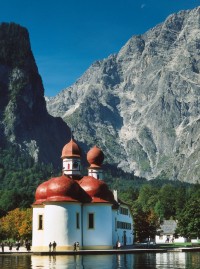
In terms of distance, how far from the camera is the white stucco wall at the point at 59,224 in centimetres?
7381

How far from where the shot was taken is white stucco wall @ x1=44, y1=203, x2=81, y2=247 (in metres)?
73.8

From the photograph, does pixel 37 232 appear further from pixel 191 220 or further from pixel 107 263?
pixel 191 220

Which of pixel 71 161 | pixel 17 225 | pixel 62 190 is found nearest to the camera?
pixel 62 190

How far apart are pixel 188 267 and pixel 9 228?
90.9 meters

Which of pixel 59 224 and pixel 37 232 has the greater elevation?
pixel 59 224

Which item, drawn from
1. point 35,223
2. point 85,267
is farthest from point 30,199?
point 85,267

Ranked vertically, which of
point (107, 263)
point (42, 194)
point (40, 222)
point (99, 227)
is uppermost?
point (42, 194)

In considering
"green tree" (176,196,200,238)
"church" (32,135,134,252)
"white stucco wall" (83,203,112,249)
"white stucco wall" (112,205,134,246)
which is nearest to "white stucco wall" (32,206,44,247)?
"church" (32,135,134,252)

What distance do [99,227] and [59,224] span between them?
26.5 ft

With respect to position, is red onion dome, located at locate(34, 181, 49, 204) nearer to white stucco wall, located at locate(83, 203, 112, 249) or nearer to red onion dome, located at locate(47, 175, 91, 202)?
red onion dome, located at locate(47, 175, 91, 202)

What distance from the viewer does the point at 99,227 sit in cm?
7975

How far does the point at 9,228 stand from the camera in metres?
126

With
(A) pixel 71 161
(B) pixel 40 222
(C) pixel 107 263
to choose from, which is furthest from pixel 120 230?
(C) pixel 107 263

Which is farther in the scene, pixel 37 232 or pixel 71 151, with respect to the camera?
pixel 71 151
